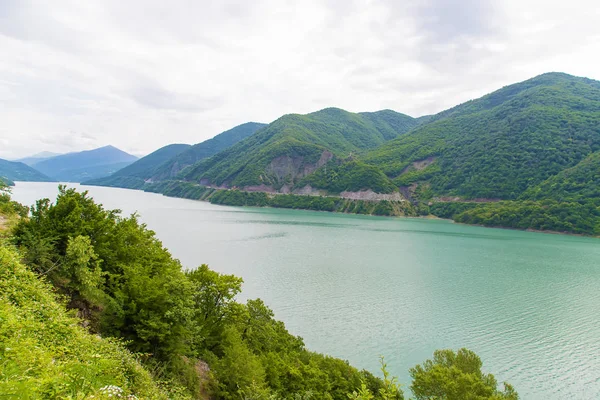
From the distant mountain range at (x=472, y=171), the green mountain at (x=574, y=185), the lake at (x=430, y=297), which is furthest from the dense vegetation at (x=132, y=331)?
the green mountain at (x=574, y=185)

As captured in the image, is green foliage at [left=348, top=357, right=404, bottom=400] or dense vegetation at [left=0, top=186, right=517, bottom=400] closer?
green foliage at [left=348, top=357, right=404, bottom=400]

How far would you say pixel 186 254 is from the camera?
4616cm

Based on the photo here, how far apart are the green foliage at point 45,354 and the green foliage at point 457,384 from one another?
1048 cm

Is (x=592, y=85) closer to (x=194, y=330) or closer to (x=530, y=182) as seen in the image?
(x=530, y=182)

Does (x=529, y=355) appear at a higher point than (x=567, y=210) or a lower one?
lower

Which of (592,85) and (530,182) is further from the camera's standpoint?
(592,85)

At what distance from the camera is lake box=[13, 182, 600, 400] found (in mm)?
21250

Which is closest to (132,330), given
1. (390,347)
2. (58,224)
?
(58,224)

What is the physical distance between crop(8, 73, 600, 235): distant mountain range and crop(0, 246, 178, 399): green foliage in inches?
3867

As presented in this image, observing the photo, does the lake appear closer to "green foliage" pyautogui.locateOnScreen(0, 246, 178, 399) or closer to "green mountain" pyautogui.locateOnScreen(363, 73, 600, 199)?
"green foliage" pyautogui.locateOnScreen(0, 246, 178, 399)

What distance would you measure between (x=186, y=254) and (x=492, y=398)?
132ft

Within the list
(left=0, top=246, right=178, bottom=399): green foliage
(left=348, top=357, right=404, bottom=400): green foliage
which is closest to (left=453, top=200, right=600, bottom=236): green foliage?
(left=348, top=357, right=404, bottom=400): green foliage

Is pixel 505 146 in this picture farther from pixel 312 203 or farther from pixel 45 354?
pixel 45 354

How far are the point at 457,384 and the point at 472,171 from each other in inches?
4872
